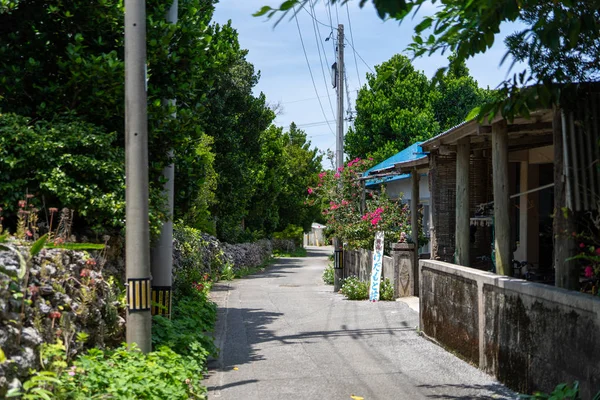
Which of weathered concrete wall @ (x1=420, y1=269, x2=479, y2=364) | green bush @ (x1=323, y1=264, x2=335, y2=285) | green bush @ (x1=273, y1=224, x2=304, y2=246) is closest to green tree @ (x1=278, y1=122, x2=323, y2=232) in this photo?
green bush @ (x1=273, y1=224, x2=304, y2=246)

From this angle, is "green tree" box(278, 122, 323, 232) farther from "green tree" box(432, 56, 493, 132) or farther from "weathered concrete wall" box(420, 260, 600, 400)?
"weathered concrete wall" box(420, 260, 600, 400)

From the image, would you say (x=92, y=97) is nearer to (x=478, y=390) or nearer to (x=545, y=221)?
(x=478, y=390)

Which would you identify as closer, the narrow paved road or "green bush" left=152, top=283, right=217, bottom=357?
the narrow paved road

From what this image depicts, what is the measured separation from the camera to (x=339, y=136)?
Result: 22062 millimetres

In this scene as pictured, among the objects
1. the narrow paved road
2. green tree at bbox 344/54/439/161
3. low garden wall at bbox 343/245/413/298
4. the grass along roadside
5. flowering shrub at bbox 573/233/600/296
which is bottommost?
the narrow paved road

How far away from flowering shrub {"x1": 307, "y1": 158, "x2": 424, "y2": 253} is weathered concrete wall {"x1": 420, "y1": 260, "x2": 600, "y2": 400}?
794 cm

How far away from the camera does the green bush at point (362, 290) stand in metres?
17.7

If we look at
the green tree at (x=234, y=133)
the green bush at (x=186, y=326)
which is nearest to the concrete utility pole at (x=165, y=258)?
the green bush at (x=186, y=326)

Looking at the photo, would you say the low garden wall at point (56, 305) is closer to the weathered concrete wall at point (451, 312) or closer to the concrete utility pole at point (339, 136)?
the weathered concrete wall at point (451, 312)

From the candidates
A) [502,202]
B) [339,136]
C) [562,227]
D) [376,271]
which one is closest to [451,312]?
[502,202]

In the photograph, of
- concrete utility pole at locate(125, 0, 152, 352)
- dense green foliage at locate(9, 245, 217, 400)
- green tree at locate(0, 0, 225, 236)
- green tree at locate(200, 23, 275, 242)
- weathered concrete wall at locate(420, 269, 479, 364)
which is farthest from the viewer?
green tree at locate(200, 23, 275, 242)

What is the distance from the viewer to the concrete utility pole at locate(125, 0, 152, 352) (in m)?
7.70

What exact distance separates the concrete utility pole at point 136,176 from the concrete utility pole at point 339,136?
13595 mm

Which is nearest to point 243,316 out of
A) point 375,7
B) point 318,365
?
point 318,365
